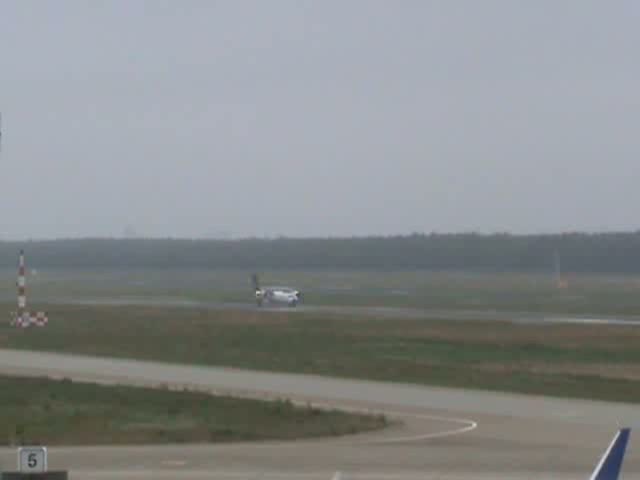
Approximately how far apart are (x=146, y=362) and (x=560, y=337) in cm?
2049

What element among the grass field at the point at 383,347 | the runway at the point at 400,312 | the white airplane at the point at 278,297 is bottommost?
the grass field at the point at 383,347

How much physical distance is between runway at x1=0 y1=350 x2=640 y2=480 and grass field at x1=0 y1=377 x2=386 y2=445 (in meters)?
1.24

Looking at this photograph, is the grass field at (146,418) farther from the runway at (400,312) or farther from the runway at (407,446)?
the runway at (400,312)

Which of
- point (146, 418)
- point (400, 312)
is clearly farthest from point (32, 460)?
point (400, 312)

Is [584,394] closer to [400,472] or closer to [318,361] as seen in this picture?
[318,361]

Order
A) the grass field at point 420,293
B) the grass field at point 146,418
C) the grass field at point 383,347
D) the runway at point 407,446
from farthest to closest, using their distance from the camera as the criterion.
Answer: the grass field at point 420,293, the grass field at point 383,347, the grass field at point 146,418, the runway at point 407,446

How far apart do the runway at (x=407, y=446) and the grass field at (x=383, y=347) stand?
3.39 m

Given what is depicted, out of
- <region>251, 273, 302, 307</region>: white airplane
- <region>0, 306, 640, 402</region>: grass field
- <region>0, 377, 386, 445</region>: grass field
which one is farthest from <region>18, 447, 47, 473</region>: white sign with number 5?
<region>251, 273, 302, 307</region>: white airplane

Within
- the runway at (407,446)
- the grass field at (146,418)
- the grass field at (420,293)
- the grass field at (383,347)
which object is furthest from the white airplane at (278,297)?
the grass field at (146,418)

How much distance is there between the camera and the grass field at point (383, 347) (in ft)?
154

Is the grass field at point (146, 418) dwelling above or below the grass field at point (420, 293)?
below

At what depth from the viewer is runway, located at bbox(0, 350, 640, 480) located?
86.8ft

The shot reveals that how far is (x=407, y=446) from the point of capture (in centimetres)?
3066

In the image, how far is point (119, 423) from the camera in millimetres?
33938
